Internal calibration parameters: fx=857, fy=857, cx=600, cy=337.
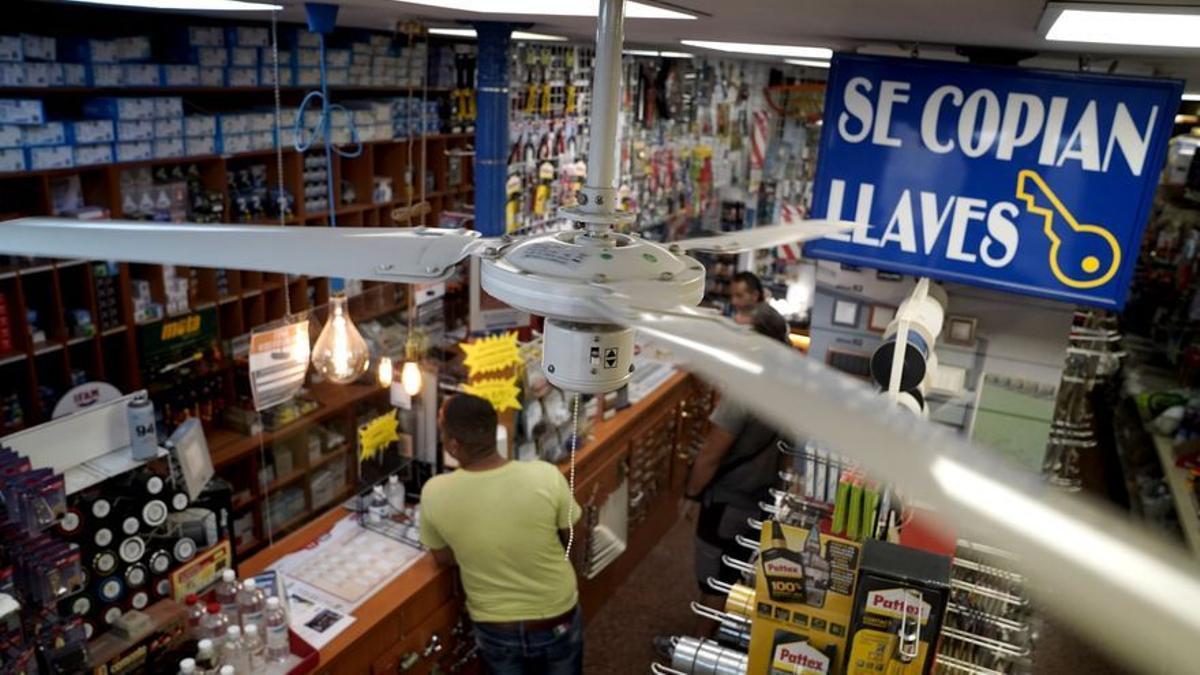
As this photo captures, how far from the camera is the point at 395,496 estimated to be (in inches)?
152

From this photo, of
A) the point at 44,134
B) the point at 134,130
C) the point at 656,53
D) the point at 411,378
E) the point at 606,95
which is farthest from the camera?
the point at 656,53

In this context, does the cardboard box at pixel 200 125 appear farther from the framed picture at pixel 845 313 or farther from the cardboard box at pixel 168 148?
the framed picture at pixel 845 313

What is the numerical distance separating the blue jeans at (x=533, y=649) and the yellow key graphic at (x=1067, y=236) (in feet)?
7.48

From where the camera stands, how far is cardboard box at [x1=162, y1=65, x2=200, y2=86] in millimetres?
4523

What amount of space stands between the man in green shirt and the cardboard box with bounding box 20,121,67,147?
2.43m

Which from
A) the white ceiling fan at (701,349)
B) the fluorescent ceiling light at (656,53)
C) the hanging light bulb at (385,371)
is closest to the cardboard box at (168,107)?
the hanging light bulb at (385,371)

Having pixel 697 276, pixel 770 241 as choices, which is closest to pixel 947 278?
pixel 770 241

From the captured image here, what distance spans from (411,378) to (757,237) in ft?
7.55

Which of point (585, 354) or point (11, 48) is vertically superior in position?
point (11, 48)

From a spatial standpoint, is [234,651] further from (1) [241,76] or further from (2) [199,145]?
(1) [241,76]

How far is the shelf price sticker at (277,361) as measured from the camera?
10.7ft

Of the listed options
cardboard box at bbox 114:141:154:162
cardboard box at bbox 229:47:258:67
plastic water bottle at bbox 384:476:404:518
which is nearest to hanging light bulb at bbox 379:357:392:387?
plastic water bottle at bbox 384:476:404:518

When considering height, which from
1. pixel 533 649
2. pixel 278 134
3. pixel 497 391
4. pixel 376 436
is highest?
pixel 278 134

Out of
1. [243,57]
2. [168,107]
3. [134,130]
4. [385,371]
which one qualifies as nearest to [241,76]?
[243,57]
